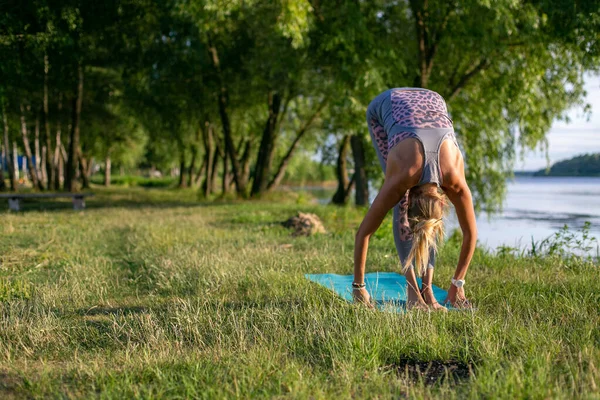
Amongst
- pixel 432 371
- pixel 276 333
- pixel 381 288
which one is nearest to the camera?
pixel 432 371

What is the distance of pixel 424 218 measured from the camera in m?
4.24

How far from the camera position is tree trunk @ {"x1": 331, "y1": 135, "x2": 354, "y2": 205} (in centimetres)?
2336

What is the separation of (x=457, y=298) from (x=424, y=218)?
941 millimetres

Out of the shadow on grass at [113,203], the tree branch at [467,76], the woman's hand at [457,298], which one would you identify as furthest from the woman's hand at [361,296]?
the shadow on grass at [113,203]

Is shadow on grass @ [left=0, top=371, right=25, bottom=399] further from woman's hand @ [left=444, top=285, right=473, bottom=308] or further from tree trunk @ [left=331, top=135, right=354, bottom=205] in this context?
tree trunk @ [left=331, top=135, right=354, bottom=205]

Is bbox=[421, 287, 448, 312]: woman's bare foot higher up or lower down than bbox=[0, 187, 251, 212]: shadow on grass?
lower down

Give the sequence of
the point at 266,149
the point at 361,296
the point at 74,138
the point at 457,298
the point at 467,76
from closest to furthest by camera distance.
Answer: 1. the point at 361,296
2. the point at 457,298
3. the point at 467,76
4. the point at 74,138
5. the point at 266,149

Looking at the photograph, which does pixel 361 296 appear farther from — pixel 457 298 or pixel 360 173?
pixel 360 173

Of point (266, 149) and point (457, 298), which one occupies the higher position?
point (266, 149)

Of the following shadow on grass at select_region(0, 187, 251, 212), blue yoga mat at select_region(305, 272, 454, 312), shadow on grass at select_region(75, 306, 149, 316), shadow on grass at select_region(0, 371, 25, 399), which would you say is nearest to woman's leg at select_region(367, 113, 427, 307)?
blue yoga mat at select_region(305, 272, 454, 312)

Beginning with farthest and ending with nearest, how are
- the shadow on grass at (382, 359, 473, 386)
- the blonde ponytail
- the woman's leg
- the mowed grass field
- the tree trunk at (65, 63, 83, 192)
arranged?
the tree trunk at (65, 63, 83, 192), the woman's leg, the blonde ponytail, the shadow on grass at (382, 359, 473, 386), the mowed grass field

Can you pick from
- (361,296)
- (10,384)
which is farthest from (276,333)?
(10,384)

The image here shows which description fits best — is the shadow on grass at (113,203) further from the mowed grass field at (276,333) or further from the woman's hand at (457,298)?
the woman's hand at (457,298)

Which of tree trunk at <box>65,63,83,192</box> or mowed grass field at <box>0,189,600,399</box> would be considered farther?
tree trunk at <box>65,63,83,192</box>
